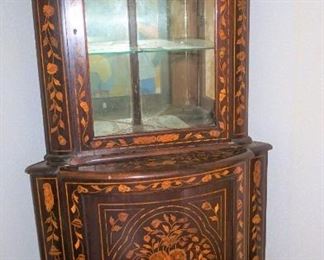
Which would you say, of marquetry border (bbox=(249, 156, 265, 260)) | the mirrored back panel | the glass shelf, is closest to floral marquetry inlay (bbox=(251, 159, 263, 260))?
marquetry border (bbox=(249, 156, 265, 260))

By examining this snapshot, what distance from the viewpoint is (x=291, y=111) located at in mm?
1663

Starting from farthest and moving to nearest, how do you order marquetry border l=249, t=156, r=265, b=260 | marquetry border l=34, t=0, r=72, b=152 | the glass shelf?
marquetry border l=249, t=156, r=265, b=260
the glass shelf
marquetry border l=34, t=0, r=72, b=152

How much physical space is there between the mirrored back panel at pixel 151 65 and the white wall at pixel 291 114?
0.38 meters

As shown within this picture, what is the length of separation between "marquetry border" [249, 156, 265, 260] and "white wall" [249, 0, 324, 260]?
12.0 inches

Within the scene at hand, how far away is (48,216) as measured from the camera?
4.20 ft

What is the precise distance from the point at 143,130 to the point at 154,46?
0.25m

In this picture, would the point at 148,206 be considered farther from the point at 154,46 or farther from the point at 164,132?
the point at 154,46

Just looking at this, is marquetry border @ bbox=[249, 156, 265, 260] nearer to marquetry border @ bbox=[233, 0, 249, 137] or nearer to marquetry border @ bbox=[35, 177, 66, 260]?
marquetry border @ bbox=[233, 0, 249, 137]

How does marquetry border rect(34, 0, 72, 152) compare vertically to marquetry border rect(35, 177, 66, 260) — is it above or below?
above

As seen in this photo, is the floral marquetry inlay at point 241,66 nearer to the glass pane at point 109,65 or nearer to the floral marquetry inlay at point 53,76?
the glass pane at point 109,65

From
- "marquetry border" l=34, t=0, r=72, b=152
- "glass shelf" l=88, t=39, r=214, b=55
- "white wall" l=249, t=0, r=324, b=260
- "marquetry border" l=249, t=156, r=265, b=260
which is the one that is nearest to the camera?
"marquetry border" l=34, t=0, r=72, b=152

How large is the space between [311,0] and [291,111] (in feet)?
1.34

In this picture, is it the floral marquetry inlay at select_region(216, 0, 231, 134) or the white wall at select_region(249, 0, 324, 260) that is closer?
the floral marquetry inlay at select_region(216, 0, 231, 134)

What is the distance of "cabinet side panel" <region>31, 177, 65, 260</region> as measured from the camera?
4.11 feet
